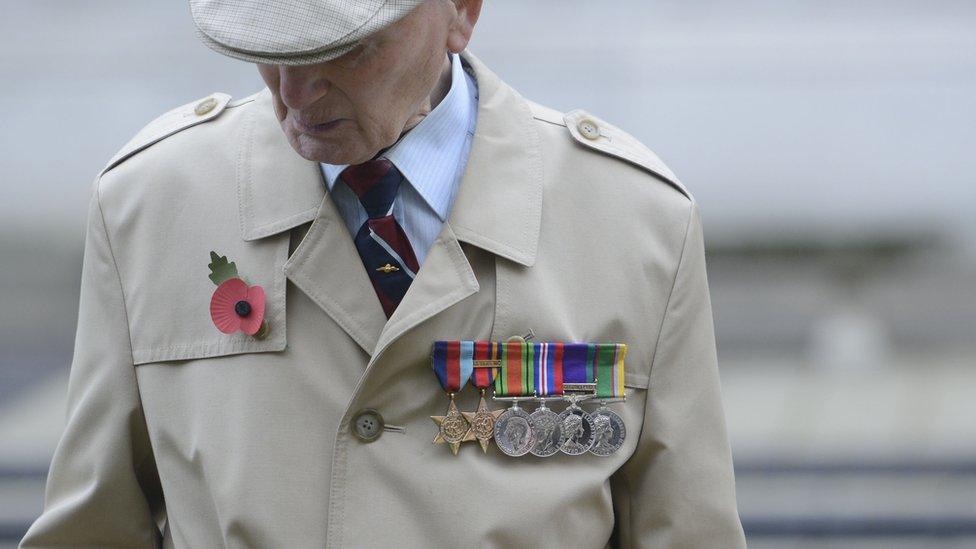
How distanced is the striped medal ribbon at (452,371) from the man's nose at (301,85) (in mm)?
329

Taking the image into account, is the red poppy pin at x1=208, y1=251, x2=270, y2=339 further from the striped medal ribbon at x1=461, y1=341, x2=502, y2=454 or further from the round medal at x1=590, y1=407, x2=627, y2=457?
the round medal at x1=590, y1=407, x2=627, y2=457

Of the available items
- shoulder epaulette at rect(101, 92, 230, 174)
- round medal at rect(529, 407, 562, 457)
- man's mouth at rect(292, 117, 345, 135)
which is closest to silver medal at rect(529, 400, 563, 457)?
round medal at rect(529, 407, 562, 457)

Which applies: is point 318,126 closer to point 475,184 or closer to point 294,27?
point 294,27

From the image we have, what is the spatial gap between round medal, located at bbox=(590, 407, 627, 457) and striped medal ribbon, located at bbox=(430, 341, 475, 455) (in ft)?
0.52

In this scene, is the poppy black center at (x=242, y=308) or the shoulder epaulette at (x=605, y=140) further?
the shoulder epaulette at (x=605, y=140)

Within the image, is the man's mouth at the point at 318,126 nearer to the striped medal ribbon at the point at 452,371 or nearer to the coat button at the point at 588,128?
the striped medal ribbon at the point at 452,371

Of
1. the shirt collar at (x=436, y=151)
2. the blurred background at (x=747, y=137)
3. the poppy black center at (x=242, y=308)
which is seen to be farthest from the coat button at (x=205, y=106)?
the blurred background at (x=747, y=137)

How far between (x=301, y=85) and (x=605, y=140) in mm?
490

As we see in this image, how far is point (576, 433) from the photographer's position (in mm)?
1586

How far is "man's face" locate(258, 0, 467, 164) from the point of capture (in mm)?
1397

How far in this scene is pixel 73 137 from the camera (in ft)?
26.9

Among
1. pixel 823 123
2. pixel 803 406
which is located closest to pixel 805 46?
pixel 823 123

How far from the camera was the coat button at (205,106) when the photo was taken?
5.60 feet

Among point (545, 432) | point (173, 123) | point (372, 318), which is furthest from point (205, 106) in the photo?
point (545, 432)
